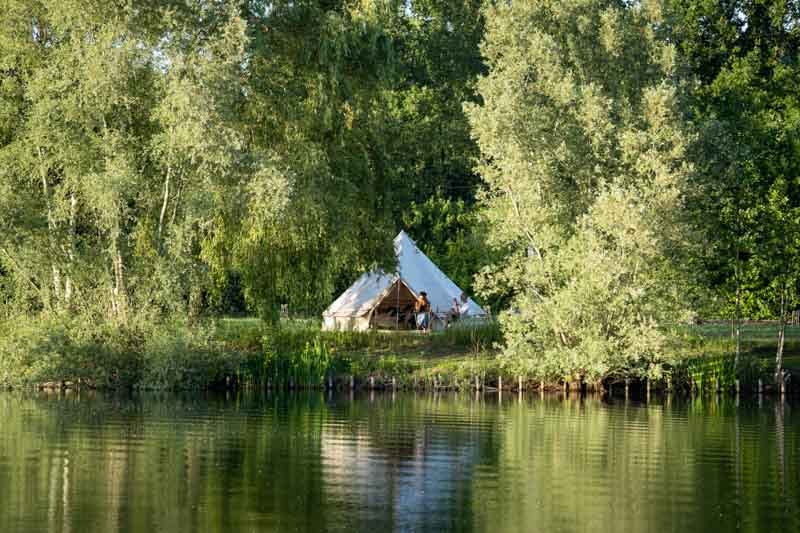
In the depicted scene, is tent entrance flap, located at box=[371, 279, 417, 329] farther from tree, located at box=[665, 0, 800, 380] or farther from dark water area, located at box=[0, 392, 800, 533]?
dark water area, located at box=[0, 392, 800, 533]

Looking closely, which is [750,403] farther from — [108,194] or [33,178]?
[33,178]

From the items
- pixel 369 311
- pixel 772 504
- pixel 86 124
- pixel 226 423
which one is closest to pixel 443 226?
pixel 369 311

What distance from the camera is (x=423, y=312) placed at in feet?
139

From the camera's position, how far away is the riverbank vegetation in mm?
31141

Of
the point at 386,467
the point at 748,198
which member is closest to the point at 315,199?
the point at 748,198

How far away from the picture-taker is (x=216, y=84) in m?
30.1

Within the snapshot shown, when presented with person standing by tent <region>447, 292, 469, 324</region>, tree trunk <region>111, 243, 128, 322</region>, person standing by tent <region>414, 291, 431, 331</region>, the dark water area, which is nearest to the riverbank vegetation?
tree trunk <region>111, 243, 128, 322</region>

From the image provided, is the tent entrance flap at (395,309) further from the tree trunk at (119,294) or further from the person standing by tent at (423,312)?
the tree trunk at (119,294)

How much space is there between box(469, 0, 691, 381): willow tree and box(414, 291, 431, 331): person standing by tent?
5.41m

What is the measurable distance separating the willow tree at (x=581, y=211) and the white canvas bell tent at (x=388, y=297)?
21.0ft

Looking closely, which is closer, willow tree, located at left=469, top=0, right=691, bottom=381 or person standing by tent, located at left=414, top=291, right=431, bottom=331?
willow tree, located at left=469, top=0, right=691, bottom=381

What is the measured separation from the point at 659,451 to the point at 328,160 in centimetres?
1471

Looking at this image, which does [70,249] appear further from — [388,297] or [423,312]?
[423,312]

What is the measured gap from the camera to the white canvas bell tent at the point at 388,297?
42438 mm
